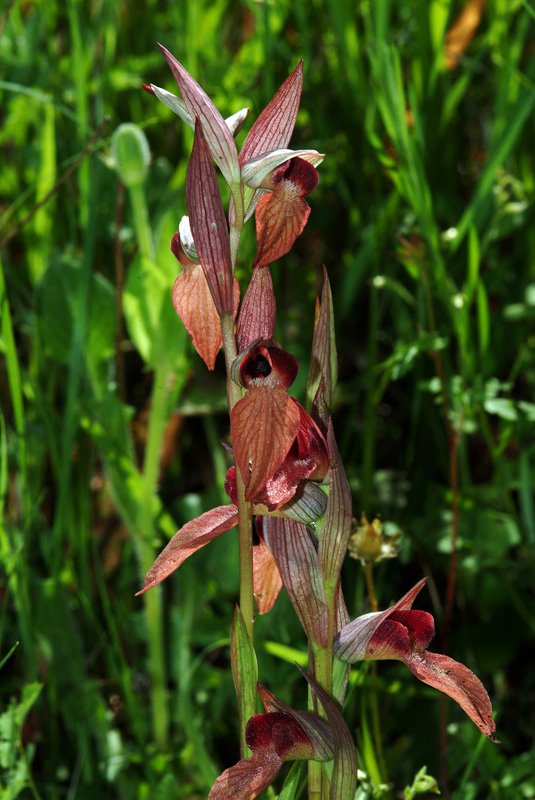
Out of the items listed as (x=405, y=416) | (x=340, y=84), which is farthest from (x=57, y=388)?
(x=340, y=84)

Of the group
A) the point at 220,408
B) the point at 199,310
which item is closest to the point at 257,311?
the point at 199,310

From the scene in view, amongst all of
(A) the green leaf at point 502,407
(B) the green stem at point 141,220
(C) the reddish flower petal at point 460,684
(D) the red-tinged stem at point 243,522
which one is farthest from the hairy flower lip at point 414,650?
(B) the green stem at point 141,220

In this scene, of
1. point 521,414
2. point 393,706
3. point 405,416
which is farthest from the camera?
point 405,416

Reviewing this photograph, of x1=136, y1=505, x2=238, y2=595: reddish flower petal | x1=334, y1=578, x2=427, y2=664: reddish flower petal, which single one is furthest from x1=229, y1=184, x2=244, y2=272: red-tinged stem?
x1=334, y1=578, x2=427, y2=664: reddish flower petal

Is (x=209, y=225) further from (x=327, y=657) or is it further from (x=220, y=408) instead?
(x=220, y=408)

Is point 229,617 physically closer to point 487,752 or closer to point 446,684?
point 487,752
